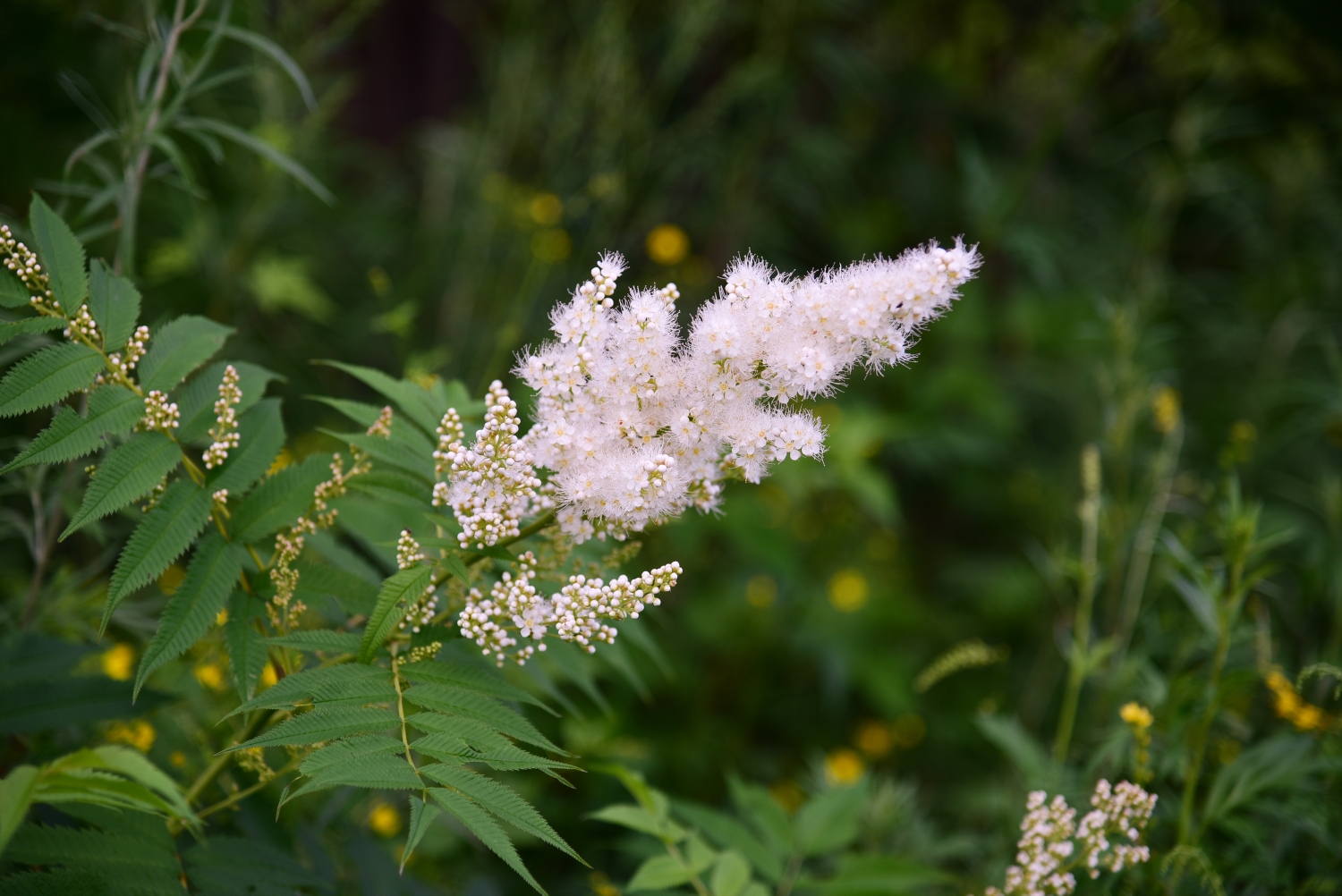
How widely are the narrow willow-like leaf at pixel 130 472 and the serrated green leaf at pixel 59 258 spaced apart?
228 mm

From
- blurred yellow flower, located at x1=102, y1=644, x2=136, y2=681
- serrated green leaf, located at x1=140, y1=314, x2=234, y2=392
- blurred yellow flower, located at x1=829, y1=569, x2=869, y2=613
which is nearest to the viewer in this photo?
serrated green leaf, located at x1=140, y1=314, x2=234, y2=392

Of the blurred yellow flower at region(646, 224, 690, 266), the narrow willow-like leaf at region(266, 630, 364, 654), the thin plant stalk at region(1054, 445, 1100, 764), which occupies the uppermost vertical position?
the blurred yellow flower at region(646, 224, 690, 266)

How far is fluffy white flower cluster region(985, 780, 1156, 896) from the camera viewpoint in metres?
1.46

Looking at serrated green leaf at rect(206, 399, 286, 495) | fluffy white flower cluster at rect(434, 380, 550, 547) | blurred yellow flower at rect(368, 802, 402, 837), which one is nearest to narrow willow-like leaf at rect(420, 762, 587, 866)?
fluffy white flower cluster at rect(434, 380, 550, 547)

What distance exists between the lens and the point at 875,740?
3619 mm

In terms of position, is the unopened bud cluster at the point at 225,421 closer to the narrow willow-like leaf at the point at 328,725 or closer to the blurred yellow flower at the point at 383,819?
the narrow willow-like leaf at the point at 328,725

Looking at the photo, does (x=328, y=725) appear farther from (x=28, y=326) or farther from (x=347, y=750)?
(x=28, y=326)

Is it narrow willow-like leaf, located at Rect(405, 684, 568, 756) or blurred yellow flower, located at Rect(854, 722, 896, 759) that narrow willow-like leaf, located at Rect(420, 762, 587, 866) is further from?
blurred yellow flower, located at Rect(854, 722, 896, 759)

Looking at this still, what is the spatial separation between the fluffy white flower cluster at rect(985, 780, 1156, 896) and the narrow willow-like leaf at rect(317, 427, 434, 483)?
3.72 ft

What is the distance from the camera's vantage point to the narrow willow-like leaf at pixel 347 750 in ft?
3.48

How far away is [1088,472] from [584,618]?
133 cm

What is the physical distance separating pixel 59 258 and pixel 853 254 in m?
3.50

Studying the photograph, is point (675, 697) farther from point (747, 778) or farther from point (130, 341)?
point (130, 341)

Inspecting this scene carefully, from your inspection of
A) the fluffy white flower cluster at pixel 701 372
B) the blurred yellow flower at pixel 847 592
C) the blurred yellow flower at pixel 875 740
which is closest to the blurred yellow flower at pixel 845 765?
the blurred yellow flower at pixel 875 740
